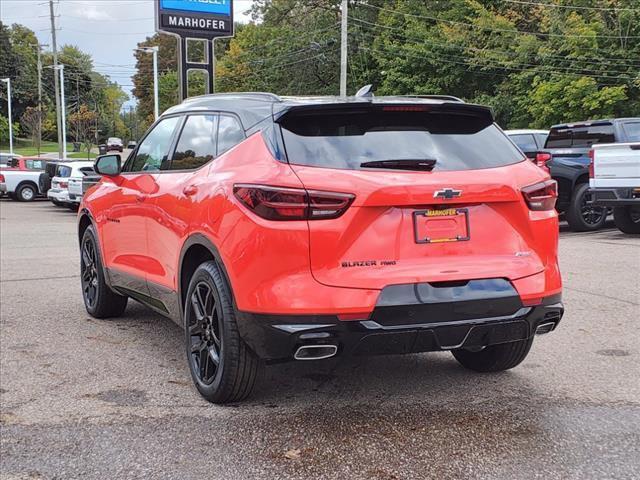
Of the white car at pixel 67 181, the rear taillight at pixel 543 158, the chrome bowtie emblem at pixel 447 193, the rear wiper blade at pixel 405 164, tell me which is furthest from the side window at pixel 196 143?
the white car at pixel 67 181

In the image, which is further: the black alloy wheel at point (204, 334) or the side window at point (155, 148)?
the side window at point (155, 148)

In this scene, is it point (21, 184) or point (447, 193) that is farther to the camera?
point (21, 184)

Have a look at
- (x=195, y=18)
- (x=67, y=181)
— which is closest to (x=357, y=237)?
(x=195, y=18)

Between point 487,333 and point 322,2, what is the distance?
50050mm

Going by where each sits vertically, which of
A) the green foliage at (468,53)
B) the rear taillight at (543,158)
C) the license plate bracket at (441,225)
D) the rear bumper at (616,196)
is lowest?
the rear bumper at (616,196)

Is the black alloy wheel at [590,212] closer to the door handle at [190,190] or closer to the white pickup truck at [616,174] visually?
the white pickup truck at [616,174]

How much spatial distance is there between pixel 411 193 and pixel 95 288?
3824mm

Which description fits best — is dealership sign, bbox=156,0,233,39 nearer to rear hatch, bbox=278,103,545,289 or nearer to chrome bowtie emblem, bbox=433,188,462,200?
rear hatch, bbox=278,103,545,289

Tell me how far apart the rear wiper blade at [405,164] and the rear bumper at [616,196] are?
8.56 m

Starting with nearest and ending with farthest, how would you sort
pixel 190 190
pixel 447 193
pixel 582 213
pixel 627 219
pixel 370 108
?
pixel 447 193 < pixel 370 108 < pixel 190 190 < pixel 627 219 < pixel 582 213

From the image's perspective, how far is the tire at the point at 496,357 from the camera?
440cm

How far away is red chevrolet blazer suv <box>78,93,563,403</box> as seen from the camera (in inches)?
134

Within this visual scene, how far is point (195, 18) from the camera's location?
62.1 feet

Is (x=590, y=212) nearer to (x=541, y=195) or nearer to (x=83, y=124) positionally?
(x=541, y=195)
